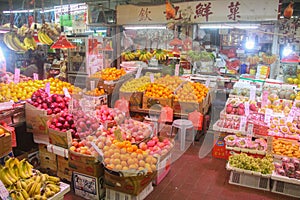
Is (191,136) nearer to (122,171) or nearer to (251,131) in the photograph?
(251,131)

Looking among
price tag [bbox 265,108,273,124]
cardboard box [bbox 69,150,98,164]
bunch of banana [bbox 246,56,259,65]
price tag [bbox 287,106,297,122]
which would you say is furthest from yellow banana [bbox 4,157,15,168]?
bunch of banana [bbox 246,56,259,65]

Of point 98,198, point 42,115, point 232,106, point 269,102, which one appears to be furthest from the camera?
point 269,102

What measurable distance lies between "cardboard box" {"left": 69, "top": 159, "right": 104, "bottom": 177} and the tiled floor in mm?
418

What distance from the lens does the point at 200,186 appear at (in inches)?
146

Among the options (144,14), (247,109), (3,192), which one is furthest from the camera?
(144,14)

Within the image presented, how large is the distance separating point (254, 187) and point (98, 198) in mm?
2205

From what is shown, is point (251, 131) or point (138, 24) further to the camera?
point (138, 24)

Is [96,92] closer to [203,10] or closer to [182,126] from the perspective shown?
[182,126]

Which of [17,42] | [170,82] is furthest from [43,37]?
[170,82]

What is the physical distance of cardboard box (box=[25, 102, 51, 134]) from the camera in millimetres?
3904

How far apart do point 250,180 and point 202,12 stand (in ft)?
15.6

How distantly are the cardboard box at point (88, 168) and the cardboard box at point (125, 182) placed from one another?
136 mm

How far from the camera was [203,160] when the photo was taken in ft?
14.9

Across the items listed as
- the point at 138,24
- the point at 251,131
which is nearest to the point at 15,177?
the point at 251,131
